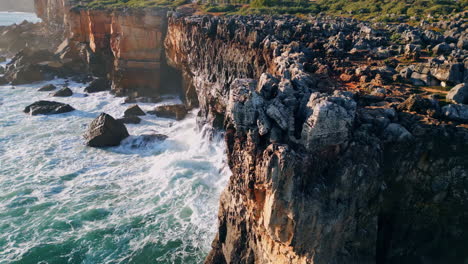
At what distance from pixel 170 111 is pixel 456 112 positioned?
28.4 meters

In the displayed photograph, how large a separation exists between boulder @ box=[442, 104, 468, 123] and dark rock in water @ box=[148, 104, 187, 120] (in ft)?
87.2

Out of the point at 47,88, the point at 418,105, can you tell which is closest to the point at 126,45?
the point at 47,88

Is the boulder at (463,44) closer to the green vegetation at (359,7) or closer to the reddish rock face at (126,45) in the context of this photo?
the green vegetation at (359,7)

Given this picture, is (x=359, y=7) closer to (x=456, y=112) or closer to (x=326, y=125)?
(x=456, y=112)

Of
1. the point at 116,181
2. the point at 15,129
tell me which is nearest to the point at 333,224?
the point at 116,181

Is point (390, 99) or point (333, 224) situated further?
point (390, 99)

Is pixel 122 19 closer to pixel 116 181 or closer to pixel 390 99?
pixel 116 181

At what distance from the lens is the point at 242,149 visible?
11.0m

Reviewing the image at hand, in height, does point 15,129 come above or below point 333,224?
below

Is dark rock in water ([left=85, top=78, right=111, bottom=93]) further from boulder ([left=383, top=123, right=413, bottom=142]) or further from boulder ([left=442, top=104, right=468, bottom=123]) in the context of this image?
boulder ([left=442, top=104, right=468, bottom=123])

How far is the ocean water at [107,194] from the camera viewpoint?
17.2m

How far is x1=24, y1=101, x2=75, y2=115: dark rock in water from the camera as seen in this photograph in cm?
3669

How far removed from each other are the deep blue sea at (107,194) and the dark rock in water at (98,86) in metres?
10.9

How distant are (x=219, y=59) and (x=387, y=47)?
507 inches
